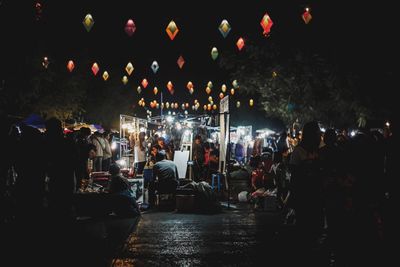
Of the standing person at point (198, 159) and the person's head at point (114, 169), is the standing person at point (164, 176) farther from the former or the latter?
the standing person at point (198, 159)

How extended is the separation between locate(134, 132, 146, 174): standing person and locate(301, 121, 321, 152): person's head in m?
11.0

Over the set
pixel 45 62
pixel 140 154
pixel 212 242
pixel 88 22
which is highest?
pixel 45 62

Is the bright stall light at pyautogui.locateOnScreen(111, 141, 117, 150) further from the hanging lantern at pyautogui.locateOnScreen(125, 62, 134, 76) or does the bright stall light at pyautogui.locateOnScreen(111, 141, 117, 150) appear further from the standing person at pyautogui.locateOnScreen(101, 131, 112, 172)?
the hanging lantern at pyautogui.locateOnScreen(125, 62, 134, 76)

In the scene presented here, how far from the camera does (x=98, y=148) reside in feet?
59.6

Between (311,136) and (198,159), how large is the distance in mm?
10457

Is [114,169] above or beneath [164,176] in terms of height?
above

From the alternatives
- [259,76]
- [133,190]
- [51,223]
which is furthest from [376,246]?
[259,76]

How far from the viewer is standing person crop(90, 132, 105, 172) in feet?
59.4

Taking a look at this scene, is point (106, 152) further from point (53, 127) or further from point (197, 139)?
point (53, 127)

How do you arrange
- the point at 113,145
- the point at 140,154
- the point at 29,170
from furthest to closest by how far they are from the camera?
the point at 113,145
the point at 140,154
the point at 29,170

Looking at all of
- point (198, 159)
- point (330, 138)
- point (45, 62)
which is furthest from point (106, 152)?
point (45, 62)

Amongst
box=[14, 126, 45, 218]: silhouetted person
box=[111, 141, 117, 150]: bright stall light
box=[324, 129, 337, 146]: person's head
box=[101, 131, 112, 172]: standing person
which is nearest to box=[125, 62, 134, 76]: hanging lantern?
box=[111, 141, 117, 150]: bright stall light

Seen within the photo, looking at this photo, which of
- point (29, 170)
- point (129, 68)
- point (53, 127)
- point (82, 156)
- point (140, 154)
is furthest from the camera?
point (129, 68)

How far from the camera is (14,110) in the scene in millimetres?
34656
